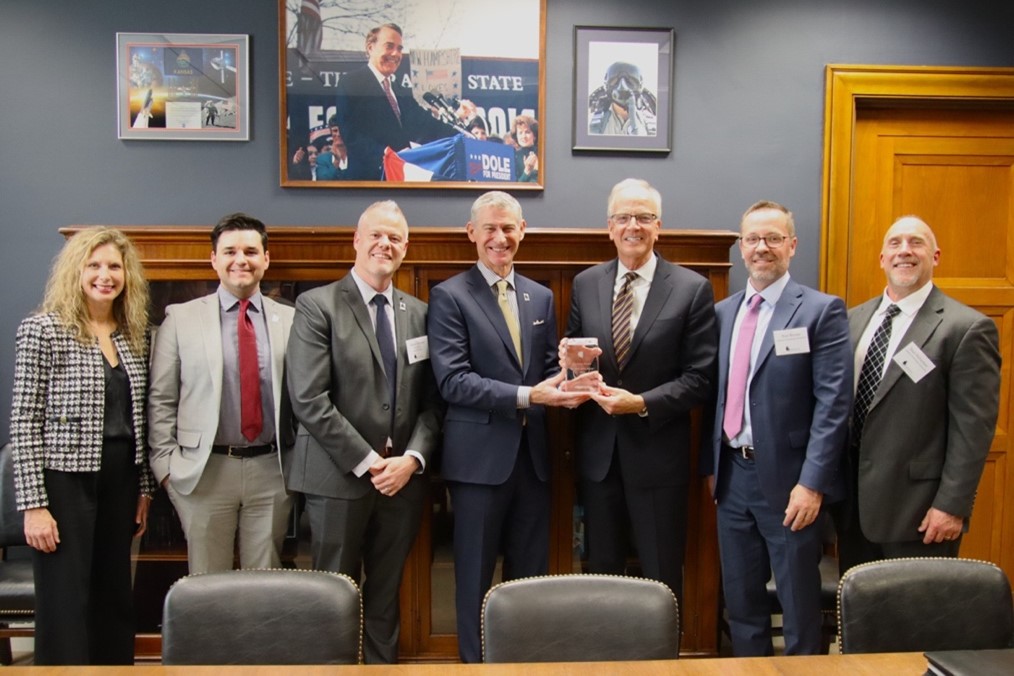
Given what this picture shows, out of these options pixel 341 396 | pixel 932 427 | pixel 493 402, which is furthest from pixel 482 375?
pixel 932 427

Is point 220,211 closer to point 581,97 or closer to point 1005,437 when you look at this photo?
point 581,97

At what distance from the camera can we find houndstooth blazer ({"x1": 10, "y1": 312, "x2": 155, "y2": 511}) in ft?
8.34

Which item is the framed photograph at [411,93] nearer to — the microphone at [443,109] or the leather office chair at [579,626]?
the microphone at [443,109]

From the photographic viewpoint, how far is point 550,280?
3.07 metres

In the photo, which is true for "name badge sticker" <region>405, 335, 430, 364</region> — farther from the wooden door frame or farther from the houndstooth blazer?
the wooden door frame

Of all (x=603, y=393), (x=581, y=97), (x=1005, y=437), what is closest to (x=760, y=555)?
(x=603, y=393)

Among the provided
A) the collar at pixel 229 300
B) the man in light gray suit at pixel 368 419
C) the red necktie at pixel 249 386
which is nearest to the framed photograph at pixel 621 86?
the man in light gray suit at pixel 368 419

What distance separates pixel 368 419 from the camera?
2.68 metres

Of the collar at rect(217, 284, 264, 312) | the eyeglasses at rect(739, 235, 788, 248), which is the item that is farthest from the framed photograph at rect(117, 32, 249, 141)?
the eyeglasses at rect(739, 235, 788, 248)

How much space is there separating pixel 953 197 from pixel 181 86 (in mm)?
3921

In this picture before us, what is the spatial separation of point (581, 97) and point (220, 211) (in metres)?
1.85

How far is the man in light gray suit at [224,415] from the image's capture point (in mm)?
2705

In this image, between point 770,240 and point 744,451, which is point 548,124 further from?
point 744,451

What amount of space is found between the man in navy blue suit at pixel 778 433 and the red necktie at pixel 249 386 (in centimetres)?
178
